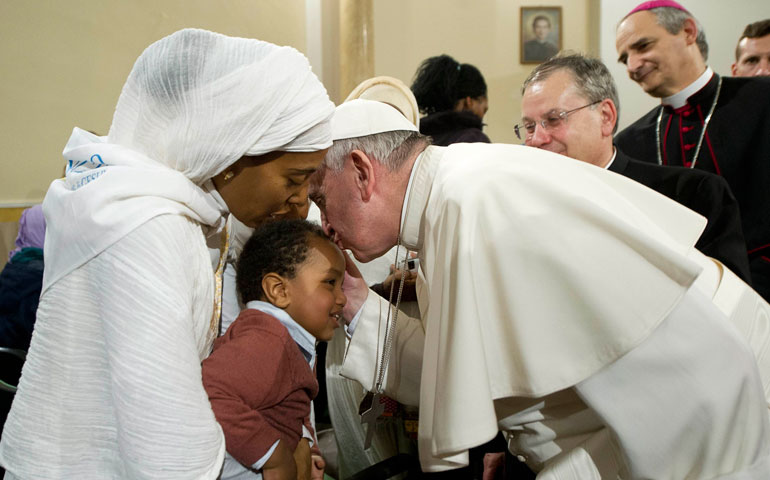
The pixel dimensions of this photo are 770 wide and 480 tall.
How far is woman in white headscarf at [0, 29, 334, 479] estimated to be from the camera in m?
1.29

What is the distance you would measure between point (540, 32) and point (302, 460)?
20.4ft

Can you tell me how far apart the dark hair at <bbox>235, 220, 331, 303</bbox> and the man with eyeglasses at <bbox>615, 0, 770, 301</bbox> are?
2525 millimetres

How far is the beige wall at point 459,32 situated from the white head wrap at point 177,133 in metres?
5.68

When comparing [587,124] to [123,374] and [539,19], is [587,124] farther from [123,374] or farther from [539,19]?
[539,19]

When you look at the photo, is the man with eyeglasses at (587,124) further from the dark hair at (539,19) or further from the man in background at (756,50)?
the dark hair at (539,19)

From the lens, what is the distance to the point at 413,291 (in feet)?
9.16

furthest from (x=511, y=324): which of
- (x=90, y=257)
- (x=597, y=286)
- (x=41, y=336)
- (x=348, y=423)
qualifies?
(x=348, y=423)

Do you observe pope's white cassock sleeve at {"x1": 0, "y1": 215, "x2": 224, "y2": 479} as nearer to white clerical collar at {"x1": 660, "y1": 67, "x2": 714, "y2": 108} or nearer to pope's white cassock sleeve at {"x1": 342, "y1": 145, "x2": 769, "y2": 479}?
pope's white cassock sleeve at {"x1": 342, "y1": 145, "x2": 769, "y2": 479}

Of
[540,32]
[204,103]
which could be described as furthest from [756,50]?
[204,103]

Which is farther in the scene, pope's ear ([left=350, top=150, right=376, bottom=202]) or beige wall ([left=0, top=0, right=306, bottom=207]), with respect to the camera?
beige wall ([left=0, top=0, right=306, bottom=207])

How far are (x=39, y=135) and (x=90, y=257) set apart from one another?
194 inches

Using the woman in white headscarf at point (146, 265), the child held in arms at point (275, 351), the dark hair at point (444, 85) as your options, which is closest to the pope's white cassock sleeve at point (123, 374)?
the woman in white headscarf at point (146, 265)

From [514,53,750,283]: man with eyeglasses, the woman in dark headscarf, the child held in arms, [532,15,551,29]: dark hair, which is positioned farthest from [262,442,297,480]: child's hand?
[532,15,551,29]: dark hair

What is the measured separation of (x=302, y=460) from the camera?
1.87 m
